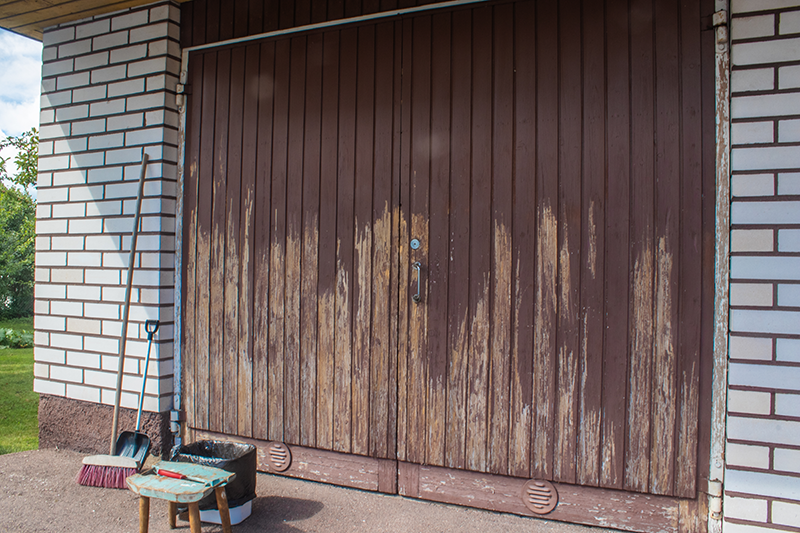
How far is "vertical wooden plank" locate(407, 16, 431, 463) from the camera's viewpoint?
2645 mm

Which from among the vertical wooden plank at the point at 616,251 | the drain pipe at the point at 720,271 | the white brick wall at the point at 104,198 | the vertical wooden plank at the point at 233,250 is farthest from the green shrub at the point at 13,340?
the drain pipe at the point at 720,271

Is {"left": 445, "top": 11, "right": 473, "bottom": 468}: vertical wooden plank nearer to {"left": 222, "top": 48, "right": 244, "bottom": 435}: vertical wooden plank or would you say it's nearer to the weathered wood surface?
the weathered wood surface

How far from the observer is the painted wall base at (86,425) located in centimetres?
319

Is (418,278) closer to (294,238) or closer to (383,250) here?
(383,250)

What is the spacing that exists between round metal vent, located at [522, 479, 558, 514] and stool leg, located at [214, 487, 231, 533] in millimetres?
1395

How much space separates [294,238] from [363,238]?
1.47 ft

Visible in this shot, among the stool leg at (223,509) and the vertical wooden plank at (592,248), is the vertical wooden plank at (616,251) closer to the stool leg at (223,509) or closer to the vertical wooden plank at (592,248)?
the vertical wooden plank at (592,248)

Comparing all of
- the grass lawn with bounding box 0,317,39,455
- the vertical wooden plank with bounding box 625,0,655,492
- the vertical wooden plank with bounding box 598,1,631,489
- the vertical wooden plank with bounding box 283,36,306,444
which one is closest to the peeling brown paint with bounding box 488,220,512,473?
the vertical wooden plank with bounding box 598,1,631,489

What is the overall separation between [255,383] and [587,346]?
1913 mm

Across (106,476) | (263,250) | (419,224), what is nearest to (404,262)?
(419,224)

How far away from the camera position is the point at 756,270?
6.78 feet

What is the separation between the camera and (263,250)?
3008 millimetres

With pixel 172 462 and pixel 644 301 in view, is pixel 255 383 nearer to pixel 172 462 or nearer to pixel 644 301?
pixel 172 462

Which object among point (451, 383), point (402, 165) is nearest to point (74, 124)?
point (402, 165)
